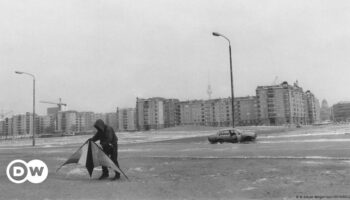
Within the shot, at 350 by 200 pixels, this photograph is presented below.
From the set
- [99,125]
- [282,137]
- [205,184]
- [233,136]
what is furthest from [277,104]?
[205,184]

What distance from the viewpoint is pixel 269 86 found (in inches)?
6954

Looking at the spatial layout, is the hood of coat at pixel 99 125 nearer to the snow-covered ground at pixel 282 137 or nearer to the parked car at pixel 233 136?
the snow-covered ground at pixel 282 137

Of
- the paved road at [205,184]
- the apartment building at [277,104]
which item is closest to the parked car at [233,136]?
the paved road at [205,184]

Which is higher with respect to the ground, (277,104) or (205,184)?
(277,104)

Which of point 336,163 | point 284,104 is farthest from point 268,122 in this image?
point 336,163

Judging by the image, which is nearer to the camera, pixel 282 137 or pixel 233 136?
pixel 233 136

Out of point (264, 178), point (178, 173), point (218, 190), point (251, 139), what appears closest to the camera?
point (218, 190)

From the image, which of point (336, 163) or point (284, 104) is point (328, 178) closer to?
point (336, 163)

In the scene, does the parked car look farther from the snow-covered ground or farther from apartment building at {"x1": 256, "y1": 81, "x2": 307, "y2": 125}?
apartment building at {"x1": 256, "y1": 81, "x2": 307, "y2": 125}

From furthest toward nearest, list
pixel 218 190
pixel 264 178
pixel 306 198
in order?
Result: pixel 264 178 < pixel 218 190 < pixel 306 198

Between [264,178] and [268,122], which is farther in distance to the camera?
[268,122]

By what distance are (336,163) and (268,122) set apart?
168 m

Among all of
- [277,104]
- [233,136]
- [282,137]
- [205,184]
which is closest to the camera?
[205,184]

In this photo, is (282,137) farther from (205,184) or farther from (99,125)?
(99,125)
